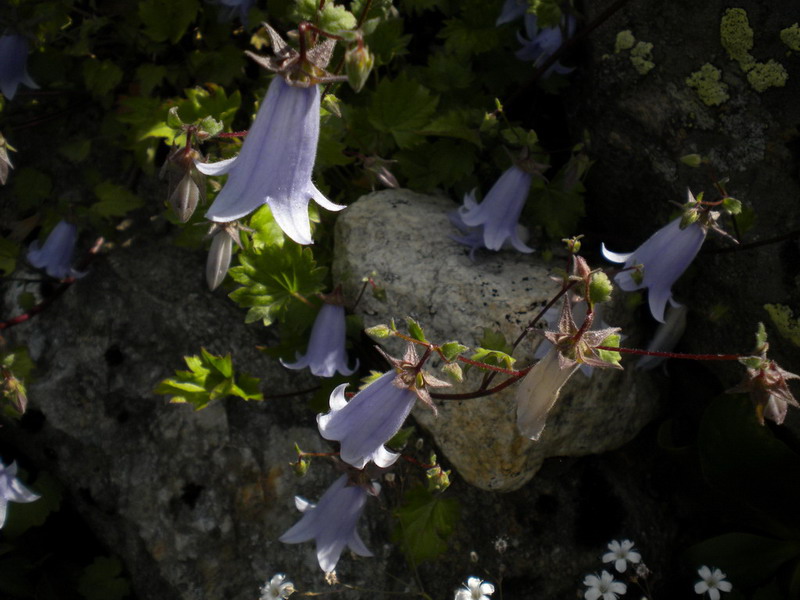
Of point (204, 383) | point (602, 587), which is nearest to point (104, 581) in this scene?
point (204, 383)

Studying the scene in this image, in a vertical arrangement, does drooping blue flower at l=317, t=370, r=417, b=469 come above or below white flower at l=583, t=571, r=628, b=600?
above

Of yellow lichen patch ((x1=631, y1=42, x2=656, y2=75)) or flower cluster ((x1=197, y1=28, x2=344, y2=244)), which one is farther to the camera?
yellow lichen patch ((x1=631, y1=42, x2=656, y2=75))

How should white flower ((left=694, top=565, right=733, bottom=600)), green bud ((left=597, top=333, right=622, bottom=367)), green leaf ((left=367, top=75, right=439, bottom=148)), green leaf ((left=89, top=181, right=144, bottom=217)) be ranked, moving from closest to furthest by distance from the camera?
green bud ((left=597, top=333, right=622, bottom=367)) → white flower ((left=694, top=565, right=733, bottom=600)) → green leaf ((left=367, top=75, right=439, bottom=148)) → green leaf ((left=89, top=181, right=144, bottom=217))

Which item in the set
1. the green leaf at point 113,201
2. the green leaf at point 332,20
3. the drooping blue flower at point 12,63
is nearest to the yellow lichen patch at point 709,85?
the green leaf at point 332,20

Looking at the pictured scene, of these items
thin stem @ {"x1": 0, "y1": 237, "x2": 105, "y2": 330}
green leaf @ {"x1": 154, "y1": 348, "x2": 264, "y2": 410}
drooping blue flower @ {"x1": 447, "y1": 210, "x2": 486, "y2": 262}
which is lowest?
thin stem @ {"x1": 0, "y1": 237, "x2": 105, "y2": 330}

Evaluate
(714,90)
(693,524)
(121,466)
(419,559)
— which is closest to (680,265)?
(714,90)

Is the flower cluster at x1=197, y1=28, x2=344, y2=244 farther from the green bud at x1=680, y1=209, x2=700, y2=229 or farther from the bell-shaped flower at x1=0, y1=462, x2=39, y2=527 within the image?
the bell-shaped flower at x1=0, y1=462, x2=39, y2=527

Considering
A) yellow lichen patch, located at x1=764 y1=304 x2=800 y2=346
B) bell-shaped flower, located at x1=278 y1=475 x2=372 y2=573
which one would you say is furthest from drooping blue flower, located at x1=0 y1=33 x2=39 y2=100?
yellow lichen patch, located at x1=764 y1=304 x2=800 y2=346

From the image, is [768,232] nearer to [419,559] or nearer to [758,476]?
[758,476]
